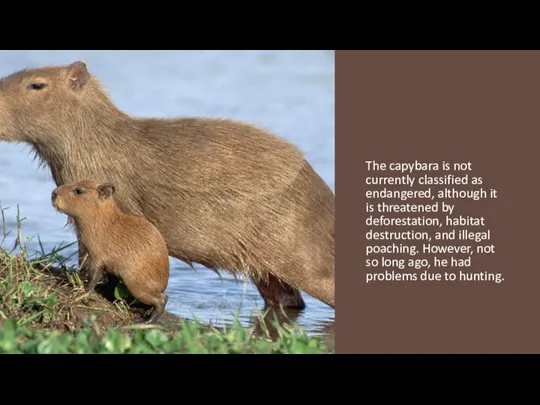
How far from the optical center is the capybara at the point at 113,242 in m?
7.81

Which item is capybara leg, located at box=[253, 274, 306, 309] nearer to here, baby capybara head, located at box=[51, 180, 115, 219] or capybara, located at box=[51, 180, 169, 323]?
capybara, located at box=[51, 180, 169, 323]

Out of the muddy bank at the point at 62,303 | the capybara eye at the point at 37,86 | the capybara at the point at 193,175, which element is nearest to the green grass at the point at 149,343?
the muddy bank at the point at 62,303

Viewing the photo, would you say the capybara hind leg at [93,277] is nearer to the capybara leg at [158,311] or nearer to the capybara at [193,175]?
the capybara leg at [158,311]

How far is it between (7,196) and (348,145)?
597 cm

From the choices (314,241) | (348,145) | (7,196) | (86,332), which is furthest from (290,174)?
(7,196)

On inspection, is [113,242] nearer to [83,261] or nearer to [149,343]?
[83,261]

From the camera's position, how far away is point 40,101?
8.34 m

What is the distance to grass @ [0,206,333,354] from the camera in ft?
20.1

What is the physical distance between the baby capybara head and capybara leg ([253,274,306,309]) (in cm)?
175

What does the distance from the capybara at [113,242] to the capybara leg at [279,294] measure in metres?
1.44

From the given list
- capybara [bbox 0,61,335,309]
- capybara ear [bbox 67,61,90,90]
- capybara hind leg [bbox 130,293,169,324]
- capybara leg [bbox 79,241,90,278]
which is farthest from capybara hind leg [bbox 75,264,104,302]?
capybara ear [bbox 67,61,90,90]

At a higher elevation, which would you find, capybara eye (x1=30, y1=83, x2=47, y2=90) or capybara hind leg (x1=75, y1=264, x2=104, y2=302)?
capybara eye (x1=30, y1=83, x2=47, y2=90)

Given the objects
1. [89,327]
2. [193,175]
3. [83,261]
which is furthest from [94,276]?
[193,175]
